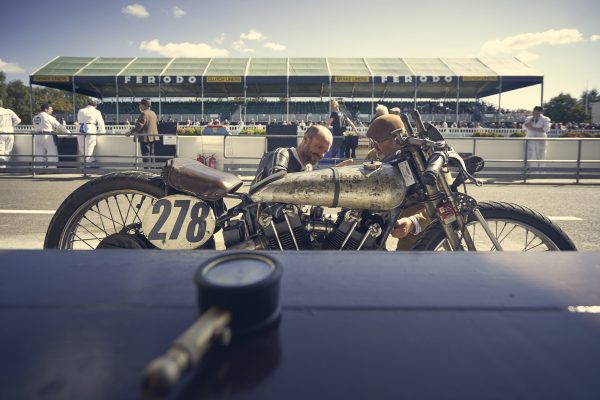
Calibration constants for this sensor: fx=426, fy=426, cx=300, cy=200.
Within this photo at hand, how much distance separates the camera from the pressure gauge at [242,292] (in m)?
0.67

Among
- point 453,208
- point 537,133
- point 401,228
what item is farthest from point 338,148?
point 453,208

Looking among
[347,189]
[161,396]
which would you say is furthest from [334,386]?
[347,189]

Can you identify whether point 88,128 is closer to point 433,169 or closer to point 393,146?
point 393,146

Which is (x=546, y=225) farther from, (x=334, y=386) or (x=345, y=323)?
(x=334, y=386)

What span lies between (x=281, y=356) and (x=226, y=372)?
0.30 ft

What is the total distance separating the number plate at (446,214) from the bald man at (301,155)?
82cm

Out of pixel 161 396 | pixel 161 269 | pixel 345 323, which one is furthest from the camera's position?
pixel 161 269

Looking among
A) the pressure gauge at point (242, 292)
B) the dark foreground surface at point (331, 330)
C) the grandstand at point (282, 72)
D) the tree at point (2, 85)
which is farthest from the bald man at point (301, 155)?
the tree at point (2, 85)

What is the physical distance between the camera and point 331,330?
0.74 meters

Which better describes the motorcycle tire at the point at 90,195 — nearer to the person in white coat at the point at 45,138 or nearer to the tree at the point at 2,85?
the person in white coat at the point at 45,138

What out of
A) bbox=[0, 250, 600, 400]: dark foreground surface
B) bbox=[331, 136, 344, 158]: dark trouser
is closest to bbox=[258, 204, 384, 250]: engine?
bbox=[0, 250, 600, 400]: dark foreground surface

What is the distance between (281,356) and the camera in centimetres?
66

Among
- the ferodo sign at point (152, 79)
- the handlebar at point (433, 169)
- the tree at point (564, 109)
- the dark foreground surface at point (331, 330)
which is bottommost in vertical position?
the dark foreground surface at point (331, 330)

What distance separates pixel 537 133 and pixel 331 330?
42.7 ft
